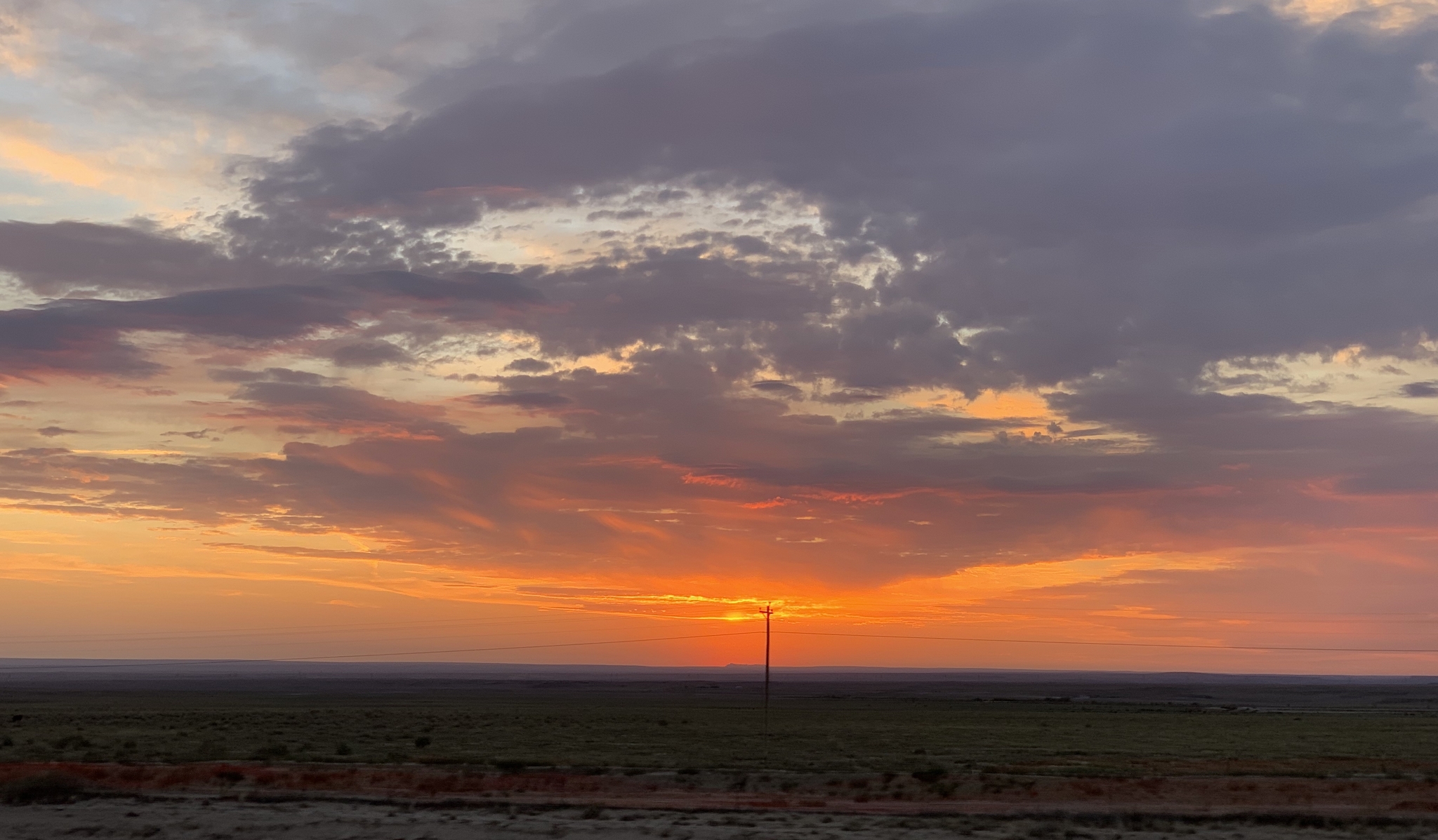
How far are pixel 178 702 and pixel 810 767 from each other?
95.4m

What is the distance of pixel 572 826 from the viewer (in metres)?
30.8

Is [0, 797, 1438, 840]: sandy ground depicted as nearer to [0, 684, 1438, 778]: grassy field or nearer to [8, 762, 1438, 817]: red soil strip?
[8, 762, 1438, 817]: red soil strip

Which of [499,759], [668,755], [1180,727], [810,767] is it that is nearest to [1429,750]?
[1180,727]

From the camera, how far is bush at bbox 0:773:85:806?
35000mm

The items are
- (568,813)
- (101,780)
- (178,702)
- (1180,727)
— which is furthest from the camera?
(178,702)

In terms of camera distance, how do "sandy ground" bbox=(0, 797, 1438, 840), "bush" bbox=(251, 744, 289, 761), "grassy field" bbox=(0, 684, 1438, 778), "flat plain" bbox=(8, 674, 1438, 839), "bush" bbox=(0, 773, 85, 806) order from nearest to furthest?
"sandy ground" bbox=(0, 797, 1438, 840) → "flat plain" bbox=(8, 674, 1438, 839) → "bush" bbox=(0, 773, 85, 806) → "bush" bbox=(251, 744, 289, 761) → "grassy field" bbox=(0, 684, 1438, 778)

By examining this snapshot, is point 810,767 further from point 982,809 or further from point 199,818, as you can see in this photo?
point 199,818

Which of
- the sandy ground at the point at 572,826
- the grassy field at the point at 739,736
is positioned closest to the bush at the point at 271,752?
the grassy field at the point at 739,736

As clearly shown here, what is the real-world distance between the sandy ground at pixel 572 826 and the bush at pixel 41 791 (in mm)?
748

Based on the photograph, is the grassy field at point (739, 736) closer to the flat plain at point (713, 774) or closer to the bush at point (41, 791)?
the flat plain at point (713, 774)

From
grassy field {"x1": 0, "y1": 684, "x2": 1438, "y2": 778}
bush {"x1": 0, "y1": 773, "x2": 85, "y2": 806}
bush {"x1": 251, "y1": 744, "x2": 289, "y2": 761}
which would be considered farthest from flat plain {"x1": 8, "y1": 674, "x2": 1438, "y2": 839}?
grassy field {"x1": 0, "y1": 684, "x2": 1438, "y2": 778}

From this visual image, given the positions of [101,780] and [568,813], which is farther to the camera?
[101,780]

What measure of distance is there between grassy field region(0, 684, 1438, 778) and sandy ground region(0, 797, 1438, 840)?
531 inches

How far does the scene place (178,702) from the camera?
11931cm
